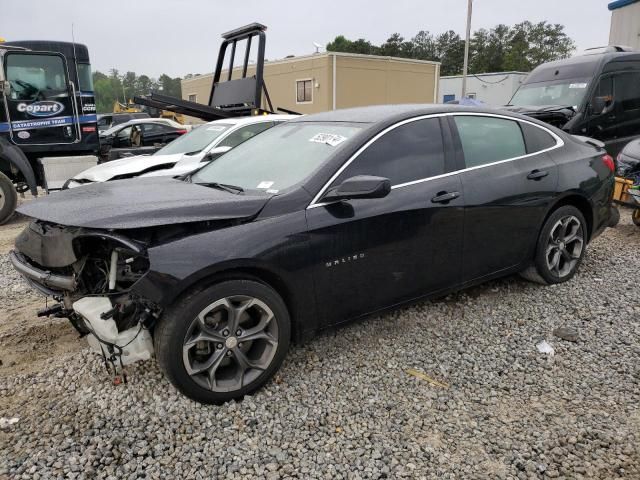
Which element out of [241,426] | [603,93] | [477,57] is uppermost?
[477,57]

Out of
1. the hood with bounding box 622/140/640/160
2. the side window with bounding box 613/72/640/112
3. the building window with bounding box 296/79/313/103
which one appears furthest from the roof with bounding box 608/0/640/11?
the building window with bounding box 296/79/313/103

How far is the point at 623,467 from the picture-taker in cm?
230

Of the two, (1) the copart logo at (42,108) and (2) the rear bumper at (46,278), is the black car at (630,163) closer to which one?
(2) the rear bumper at (46,278)

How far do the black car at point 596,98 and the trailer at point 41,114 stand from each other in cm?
763

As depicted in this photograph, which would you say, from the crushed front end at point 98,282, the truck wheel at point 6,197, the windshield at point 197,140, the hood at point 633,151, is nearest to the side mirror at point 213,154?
the windshield at point 197,140

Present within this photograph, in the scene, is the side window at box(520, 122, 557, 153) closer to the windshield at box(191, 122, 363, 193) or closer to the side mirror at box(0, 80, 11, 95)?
the windshield at box(191, 122, 363, 193)

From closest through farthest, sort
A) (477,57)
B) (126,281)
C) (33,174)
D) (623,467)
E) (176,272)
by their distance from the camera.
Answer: (623,467) < (176,272) < (126,281) < (33,174) < (477,57)

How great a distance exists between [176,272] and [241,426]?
89 centimetres

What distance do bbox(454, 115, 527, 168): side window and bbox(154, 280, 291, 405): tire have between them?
190 centimetres

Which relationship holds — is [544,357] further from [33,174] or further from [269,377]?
[33,174]

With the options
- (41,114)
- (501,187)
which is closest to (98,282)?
(501,187)

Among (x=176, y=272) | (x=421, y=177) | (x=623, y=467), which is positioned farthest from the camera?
(x=421, y=177)

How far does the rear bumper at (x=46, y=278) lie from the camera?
2764 millimetres

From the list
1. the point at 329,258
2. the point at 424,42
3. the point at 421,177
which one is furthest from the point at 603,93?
the point at 424,42
